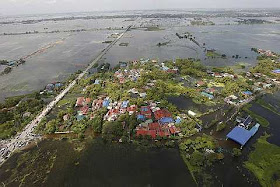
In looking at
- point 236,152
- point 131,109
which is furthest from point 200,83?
point 236,152

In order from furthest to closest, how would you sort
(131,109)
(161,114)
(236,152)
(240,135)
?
(131,109), (161,114), (240,135), (236,152)

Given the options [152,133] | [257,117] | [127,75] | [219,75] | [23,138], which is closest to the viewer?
[152,133]

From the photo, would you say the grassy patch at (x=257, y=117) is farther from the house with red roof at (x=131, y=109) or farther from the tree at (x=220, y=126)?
the house with red roof at (x=131, y=109)

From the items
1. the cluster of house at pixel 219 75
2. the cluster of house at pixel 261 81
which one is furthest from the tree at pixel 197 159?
the cluster of house at pixel 219 75

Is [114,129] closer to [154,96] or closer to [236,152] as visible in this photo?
[154,96]

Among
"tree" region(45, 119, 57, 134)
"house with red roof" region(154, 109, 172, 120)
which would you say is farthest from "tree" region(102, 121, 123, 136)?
"tree" region(45, 119, 57, 134)

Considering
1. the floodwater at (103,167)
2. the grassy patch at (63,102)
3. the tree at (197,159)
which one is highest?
the grassy patch at (63,102)

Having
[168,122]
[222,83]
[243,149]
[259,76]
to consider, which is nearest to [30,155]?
[168,122]

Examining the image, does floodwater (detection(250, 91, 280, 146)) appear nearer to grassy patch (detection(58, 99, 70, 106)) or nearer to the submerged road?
grassy patch (detection(58, 99, 70, 106))
